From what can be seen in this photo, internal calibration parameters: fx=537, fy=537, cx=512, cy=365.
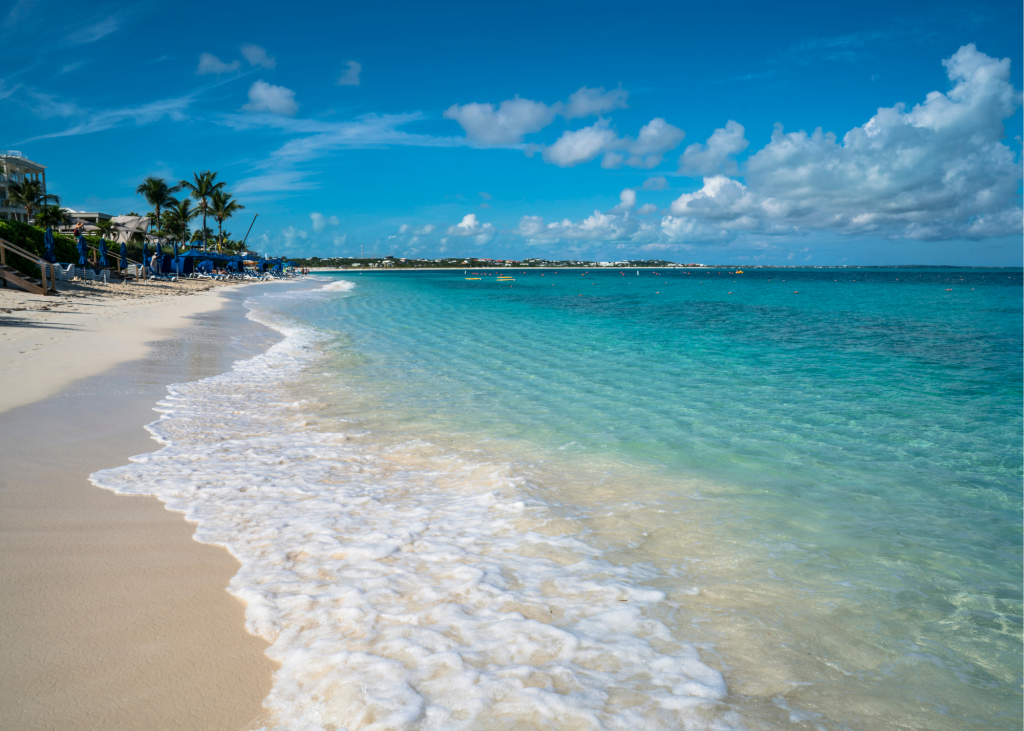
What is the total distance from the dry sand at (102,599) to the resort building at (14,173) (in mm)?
81101

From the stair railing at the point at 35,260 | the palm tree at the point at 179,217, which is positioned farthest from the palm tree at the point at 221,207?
the stair railing at the point at 35,260

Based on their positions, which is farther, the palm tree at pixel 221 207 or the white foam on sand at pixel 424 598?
the palm tree at pixel 221 207

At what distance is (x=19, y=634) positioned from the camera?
112 inches

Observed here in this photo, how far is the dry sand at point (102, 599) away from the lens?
8.13 feet

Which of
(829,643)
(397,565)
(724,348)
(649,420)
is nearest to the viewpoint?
(829,643)

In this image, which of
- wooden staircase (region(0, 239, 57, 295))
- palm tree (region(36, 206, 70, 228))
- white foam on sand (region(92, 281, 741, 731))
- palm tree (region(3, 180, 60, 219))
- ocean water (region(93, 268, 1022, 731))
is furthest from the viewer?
palm tree (region(3, 180, 60, 219))

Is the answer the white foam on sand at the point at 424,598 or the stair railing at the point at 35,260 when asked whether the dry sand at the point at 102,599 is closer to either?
the white foam on sand at the point at 424,598

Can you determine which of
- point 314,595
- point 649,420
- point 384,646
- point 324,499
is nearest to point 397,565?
point 314,595

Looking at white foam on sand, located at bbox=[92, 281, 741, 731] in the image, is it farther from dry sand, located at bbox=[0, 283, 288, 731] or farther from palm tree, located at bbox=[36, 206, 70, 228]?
palm tree, located at bbox=[36, 206, 70, 228]

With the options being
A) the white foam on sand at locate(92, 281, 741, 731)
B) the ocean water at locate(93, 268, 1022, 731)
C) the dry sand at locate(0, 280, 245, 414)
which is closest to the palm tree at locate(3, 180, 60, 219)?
the dry sand at locate(0, 280, 245, 414)

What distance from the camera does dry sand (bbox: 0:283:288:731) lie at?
2477 mm

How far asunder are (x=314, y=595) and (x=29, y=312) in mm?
17991

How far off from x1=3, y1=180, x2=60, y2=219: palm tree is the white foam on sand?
76588 mm

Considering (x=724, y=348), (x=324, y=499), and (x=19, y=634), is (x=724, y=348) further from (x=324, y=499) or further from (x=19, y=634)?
(x=19, y=634)
